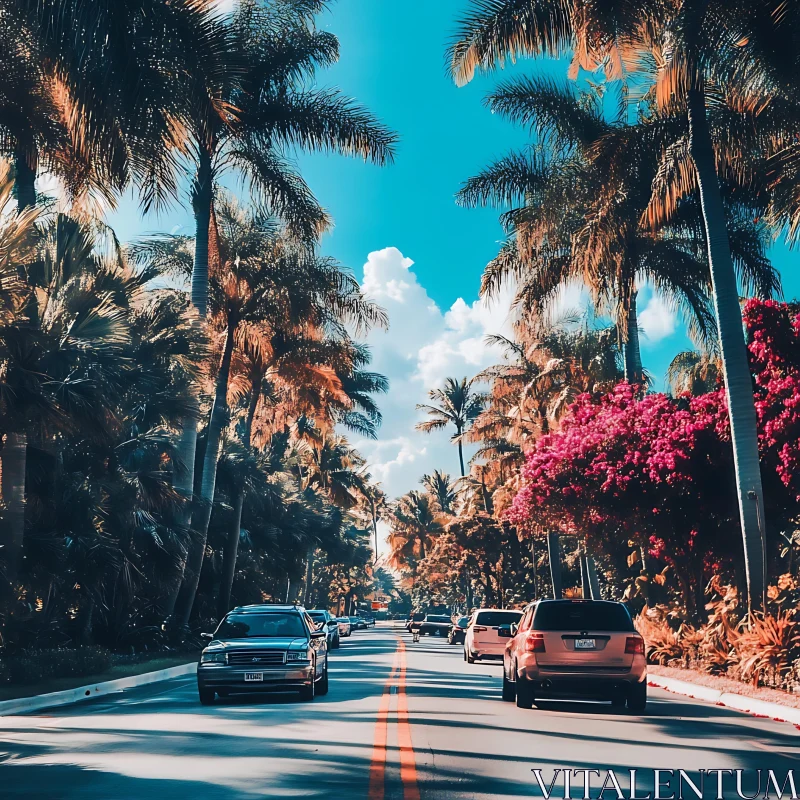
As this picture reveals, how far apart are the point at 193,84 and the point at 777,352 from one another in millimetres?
15056

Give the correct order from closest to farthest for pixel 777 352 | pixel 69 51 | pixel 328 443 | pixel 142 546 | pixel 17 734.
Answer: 1. pixel 17 734
2. pixel 69 51
3. pixel 777 352
4. pixel 142 546
5. pixel 328 443

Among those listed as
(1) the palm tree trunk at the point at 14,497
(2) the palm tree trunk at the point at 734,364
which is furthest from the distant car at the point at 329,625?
(2) the palm tree trunk at the point at 734,364

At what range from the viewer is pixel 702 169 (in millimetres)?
22812

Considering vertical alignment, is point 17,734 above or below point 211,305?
below

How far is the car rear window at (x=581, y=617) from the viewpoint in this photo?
51.0 feet

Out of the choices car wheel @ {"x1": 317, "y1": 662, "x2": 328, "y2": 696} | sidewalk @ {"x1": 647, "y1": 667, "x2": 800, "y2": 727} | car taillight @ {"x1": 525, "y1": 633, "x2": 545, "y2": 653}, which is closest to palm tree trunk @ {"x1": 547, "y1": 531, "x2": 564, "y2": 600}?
sidewalk @ {"x1": 647, "y1": 667, "x2": 800, "y2": 727}

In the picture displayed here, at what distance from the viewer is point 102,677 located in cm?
2117

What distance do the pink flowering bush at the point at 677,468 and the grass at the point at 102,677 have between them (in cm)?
1008

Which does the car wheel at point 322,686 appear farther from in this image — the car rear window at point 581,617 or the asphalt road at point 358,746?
the car rear window at point 581,617

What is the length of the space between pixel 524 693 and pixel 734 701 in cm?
363

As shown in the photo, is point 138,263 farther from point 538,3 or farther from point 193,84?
point 193,84

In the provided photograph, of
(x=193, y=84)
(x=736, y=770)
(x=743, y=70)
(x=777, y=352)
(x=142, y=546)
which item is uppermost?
(x=743, y=70)

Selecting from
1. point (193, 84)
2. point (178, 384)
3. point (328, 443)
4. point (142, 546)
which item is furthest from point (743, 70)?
point (328, 443)

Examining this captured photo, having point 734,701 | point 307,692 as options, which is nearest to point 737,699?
point 734,701
